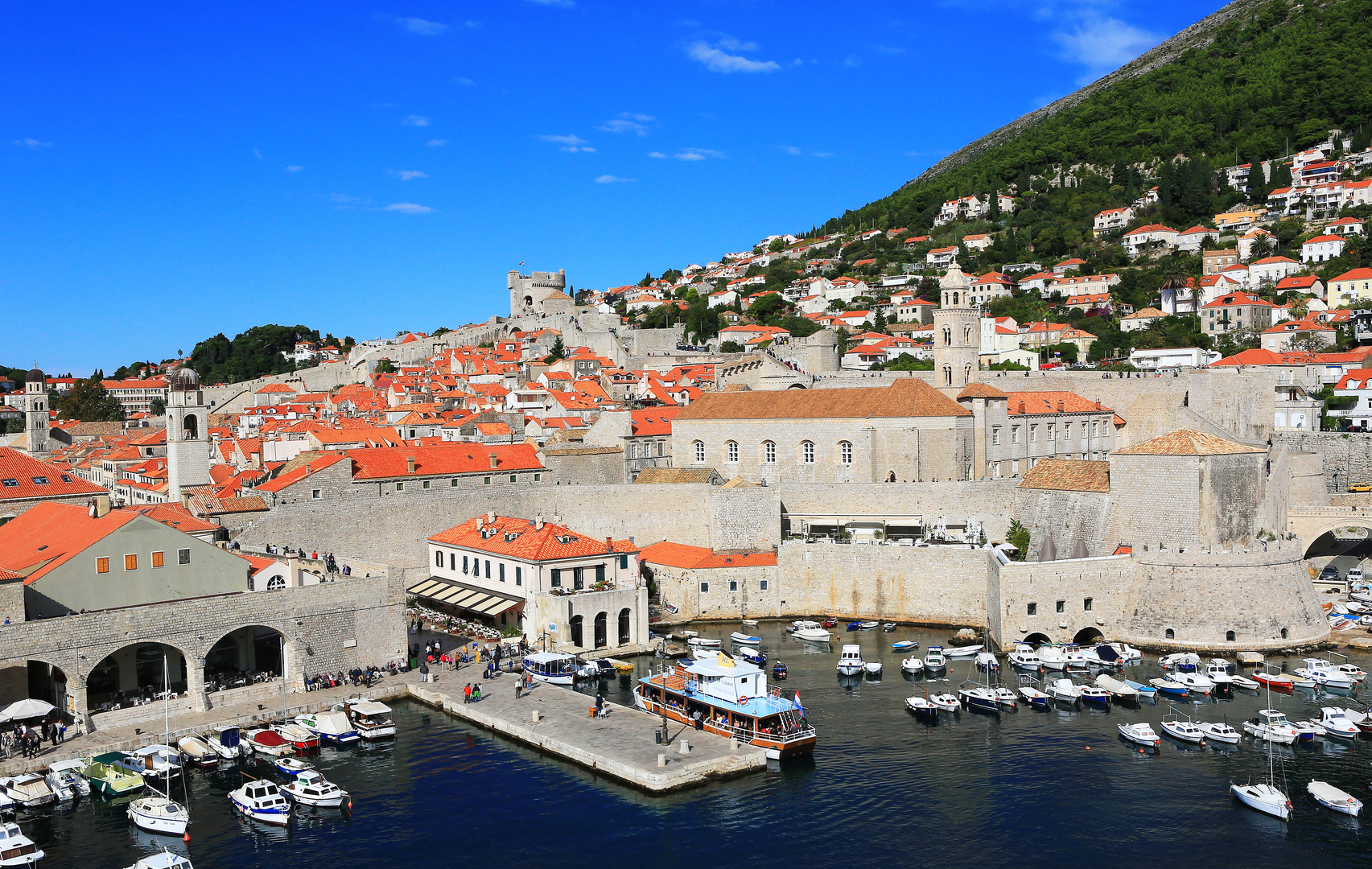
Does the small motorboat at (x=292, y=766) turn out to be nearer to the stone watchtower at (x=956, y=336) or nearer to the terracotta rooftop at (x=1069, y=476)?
the terracotta rooftop at (x=1069, y=476)

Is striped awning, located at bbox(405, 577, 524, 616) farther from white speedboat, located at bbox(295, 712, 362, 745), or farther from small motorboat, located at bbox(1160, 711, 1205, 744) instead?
small motorboat, located at bbox(1160, 711, 1205, 744)

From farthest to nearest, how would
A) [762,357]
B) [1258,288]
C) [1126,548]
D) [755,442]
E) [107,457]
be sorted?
[1258,288], [762,357], [107,457], [755,442], [1126,548]

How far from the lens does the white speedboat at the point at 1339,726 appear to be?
2294 centimetres

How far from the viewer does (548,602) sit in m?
29.1

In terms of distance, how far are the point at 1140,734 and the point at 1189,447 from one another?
11091 mm

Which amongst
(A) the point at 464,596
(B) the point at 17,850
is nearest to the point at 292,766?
(B) the point at 17,850

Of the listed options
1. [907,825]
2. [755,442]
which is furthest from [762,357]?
[907,825]

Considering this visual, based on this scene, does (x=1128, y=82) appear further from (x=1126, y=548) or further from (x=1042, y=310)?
(x=1126, y=548)

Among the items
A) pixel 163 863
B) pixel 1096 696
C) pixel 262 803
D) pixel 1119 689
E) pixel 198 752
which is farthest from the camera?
pixel 1119 689

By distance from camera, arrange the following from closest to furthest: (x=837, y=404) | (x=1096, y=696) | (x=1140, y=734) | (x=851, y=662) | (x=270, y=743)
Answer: (x=270, y=743), (x=1140, y=734), (x=1096, y=696), (x=851, y=662), (x=837, y=404)

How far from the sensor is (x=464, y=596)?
31609 mm

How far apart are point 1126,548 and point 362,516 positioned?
919 inches

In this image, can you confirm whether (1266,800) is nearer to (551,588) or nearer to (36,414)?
(551,588)

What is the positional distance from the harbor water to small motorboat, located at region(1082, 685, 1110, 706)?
0.87 metres
